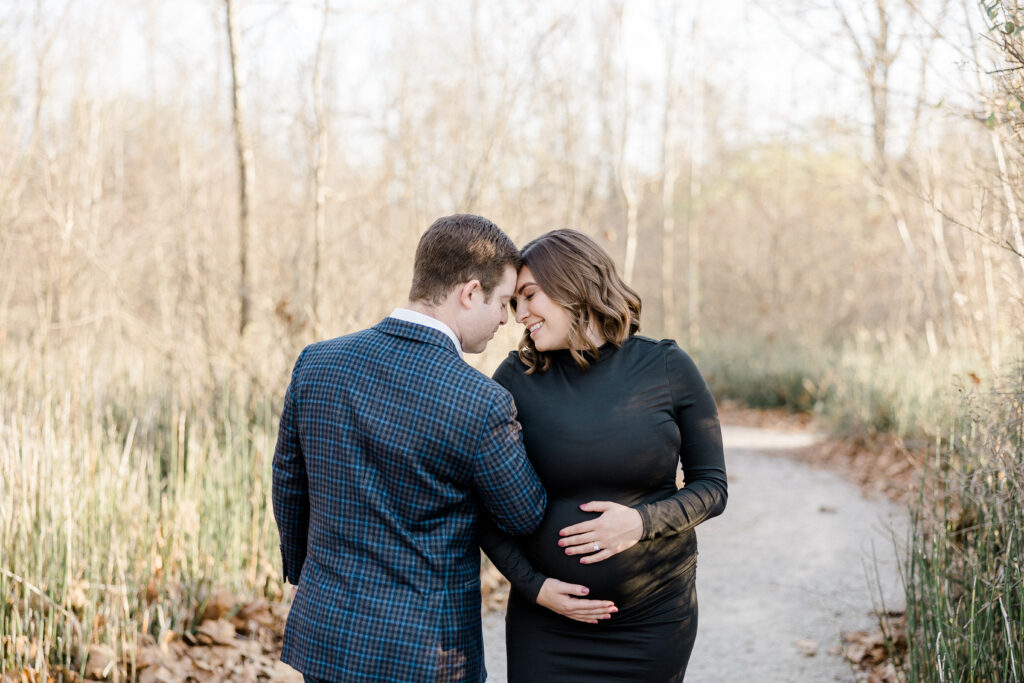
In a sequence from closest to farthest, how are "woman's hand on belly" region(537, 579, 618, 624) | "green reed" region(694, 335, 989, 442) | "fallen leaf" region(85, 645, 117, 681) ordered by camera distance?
1. "woman's hand on belly" region(537, 579, 618, 624)
2. "fallen leaf" region(85, 645, 117, 681)
3. "green reed" region(694, 335, 989, 442)

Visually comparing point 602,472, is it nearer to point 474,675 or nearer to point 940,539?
point 474,675

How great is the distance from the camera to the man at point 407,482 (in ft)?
5.94

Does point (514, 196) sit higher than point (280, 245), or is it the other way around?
point (514, 196)

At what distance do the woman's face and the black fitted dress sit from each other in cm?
8

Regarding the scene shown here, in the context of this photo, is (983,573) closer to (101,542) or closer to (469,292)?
(469,292)

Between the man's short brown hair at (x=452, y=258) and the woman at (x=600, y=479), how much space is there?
0.80 feet

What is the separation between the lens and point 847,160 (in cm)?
1858

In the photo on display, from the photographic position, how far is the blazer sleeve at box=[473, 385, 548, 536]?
1.82 metres

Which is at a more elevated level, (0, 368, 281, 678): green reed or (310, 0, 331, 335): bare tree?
(310, 0, 331, 335): bare tree

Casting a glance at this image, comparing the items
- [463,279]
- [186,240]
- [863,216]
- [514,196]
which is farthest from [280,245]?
[863,216]

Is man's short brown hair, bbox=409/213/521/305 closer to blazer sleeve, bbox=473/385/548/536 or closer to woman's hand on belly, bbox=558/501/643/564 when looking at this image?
blazer sleeve, bbox=473/385/548/536

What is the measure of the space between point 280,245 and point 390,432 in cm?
524

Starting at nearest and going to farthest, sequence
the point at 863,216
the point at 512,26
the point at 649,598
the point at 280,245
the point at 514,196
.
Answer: the point at 649,598
the point at 280,245
the point at 512,26
the point at 514,196
the point at 863,216

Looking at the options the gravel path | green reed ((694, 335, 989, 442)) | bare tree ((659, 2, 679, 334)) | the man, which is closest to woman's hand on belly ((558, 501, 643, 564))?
the man
